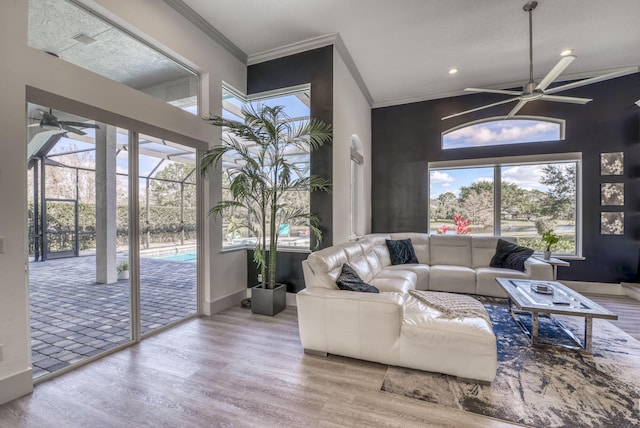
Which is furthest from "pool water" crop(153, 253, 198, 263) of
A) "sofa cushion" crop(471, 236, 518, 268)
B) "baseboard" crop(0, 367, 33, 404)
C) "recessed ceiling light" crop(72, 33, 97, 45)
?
"sofa cushion" crop(471, 236, 518, 268)

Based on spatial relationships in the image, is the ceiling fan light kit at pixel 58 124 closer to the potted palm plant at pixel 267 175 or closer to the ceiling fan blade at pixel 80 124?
the ceiling fan blade at pixel 80 124

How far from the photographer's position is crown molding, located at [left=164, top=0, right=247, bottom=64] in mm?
3240

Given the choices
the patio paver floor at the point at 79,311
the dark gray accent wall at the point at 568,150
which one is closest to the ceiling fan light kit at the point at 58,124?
the patio paver floor at the point at 79,311

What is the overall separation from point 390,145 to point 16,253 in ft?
19.3

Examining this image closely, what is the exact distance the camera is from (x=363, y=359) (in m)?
2.54

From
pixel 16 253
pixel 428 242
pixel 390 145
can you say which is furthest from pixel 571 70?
pixel 16 253

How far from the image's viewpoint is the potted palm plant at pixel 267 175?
3.61 m

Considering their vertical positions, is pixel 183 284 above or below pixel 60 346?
above

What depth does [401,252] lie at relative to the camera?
4.99 metres

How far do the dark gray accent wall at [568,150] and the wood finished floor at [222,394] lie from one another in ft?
13.8

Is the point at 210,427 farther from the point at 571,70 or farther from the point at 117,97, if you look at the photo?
the point at 571,70

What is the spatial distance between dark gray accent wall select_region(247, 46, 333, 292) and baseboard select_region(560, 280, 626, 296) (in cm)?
452

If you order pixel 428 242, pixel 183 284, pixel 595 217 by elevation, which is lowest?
pixel 183 284

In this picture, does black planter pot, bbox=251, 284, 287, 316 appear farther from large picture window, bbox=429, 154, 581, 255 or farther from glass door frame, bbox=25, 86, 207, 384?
large picture window, bbox=429, 154, 581, 255
